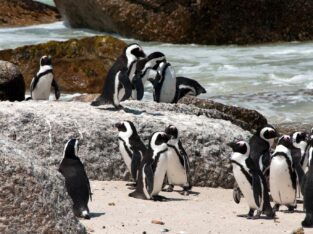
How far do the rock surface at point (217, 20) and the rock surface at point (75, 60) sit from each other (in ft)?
19.2

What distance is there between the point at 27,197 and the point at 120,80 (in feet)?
18.8

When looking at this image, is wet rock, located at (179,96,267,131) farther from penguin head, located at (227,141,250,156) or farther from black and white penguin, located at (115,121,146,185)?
penguin head, located at (227,141,250,156)

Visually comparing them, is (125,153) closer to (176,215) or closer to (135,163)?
(135,163)

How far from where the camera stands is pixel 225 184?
437 inches

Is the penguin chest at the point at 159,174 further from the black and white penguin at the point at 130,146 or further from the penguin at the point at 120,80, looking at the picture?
the penguin at the point at 120,80

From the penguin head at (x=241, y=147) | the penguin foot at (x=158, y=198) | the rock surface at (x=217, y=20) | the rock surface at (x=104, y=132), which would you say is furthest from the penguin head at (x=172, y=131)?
the rock surface at (x=217, y=20)

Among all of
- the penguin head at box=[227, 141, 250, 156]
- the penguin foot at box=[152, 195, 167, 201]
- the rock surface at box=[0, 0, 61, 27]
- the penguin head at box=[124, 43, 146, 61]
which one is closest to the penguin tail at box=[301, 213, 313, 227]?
the penguin head at box=[227, 141, 250, 156]

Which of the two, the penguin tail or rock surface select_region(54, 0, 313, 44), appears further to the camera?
rock surface select_region(54, 0, 313, 44)

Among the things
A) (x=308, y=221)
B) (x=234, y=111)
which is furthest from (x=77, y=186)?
(x=234, y=111)

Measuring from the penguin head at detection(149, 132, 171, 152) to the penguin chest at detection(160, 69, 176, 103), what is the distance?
4.54m

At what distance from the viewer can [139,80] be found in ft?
48.1

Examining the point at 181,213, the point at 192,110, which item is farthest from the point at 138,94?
the point at 181,213

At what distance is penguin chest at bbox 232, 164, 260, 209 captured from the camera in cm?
921

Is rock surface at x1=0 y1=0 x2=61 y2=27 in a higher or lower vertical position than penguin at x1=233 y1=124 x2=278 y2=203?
higher
